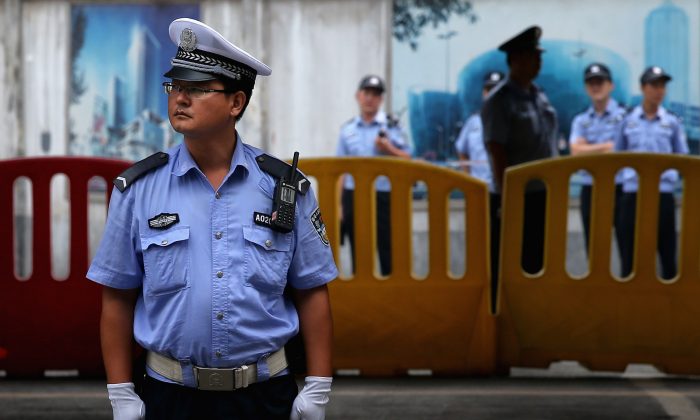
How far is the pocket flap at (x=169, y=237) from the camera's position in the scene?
3418 millimetres

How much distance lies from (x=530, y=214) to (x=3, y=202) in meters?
2.60

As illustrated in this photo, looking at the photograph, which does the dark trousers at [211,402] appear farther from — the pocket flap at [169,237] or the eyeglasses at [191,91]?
the eyeglasses at [191,91]

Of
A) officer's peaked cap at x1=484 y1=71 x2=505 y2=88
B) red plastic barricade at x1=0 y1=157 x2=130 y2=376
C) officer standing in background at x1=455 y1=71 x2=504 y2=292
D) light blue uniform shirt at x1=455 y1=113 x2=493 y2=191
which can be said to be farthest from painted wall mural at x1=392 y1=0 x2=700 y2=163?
red plastic barricade at x1=0 y1=157 x2=130 y2=376

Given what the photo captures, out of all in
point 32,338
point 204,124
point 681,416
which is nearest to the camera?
point 204,124

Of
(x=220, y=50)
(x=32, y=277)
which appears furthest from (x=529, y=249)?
(x=220, y=50)

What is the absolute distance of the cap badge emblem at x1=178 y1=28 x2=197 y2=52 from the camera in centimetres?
348

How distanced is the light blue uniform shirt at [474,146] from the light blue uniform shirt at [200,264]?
373 inches

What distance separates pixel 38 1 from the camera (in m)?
15.6

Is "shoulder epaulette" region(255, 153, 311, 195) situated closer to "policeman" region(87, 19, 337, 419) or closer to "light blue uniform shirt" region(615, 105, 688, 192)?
"policeman" region(87, 19, 337, 419)

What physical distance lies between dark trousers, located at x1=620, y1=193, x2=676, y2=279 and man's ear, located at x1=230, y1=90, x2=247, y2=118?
3.70 meters

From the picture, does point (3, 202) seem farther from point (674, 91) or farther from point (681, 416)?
point (674, 91)

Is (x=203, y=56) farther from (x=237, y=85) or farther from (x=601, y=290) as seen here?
(x=601, y=290)

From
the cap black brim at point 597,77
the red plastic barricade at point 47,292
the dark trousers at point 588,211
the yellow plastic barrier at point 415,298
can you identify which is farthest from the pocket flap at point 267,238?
the cap black brim at point 597,77

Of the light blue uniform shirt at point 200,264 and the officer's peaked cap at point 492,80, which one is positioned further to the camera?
the officer's peaked cap at point 492,80
